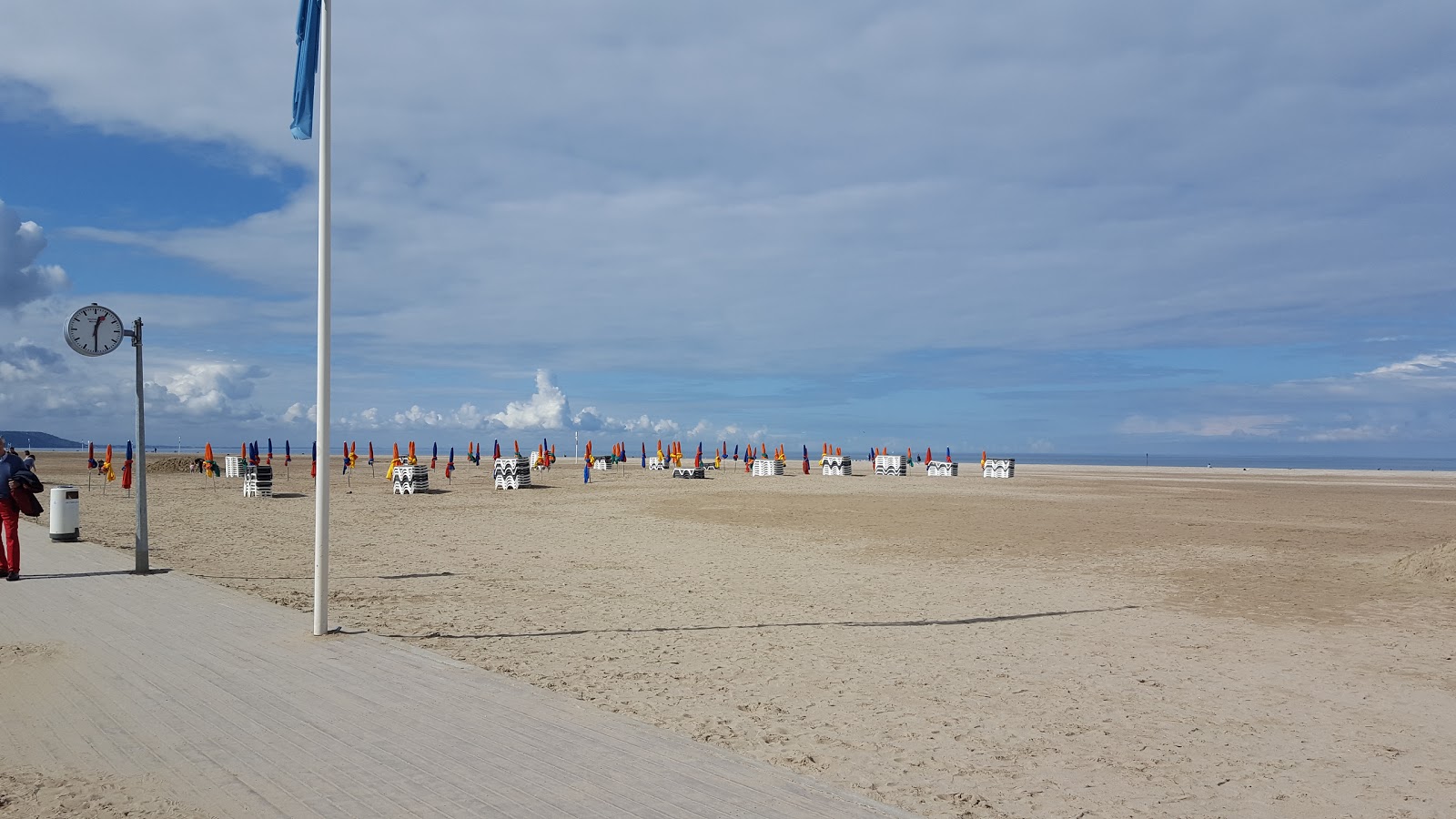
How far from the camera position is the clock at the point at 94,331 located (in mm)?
11664

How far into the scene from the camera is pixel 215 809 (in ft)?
14.7

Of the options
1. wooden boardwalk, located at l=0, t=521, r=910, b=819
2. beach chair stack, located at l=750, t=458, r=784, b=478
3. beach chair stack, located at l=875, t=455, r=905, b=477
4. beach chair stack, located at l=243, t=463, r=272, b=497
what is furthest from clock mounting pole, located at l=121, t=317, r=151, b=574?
beach chair stack, located at l=875, t=455, r=905, b=477

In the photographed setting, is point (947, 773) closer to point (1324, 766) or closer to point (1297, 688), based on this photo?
point (1324, 766)

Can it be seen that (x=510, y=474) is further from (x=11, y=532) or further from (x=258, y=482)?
(x=11, y=532)

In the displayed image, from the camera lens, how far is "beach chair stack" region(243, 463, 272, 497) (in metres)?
31.5

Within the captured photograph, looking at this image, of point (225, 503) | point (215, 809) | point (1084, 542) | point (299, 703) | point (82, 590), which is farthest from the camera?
point (225, 503)

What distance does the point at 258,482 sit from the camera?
1244 inches

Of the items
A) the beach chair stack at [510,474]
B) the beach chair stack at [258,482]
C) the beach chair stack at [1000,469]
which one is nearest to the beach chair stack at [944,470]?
the beach chair stack at [1000,469]

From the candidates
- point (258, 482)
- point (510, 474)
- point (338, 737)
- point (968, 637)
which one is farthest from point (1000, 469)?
point (338, 737)

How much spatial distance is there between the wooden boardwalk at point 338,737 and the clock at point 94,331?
4469 millimetres

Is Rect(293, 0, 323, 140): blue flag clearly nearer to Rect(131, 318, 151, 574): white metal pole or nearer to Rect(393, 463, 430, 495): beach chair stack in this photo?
Rect(131, 318, 151, 574): white metal pole

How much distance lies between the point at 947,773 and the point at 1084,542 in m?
15.1

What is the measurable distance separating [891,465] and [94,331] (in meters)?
48.8

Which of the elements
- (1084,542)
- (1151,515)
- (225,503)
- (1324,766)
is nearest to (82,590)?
(1324,766)
